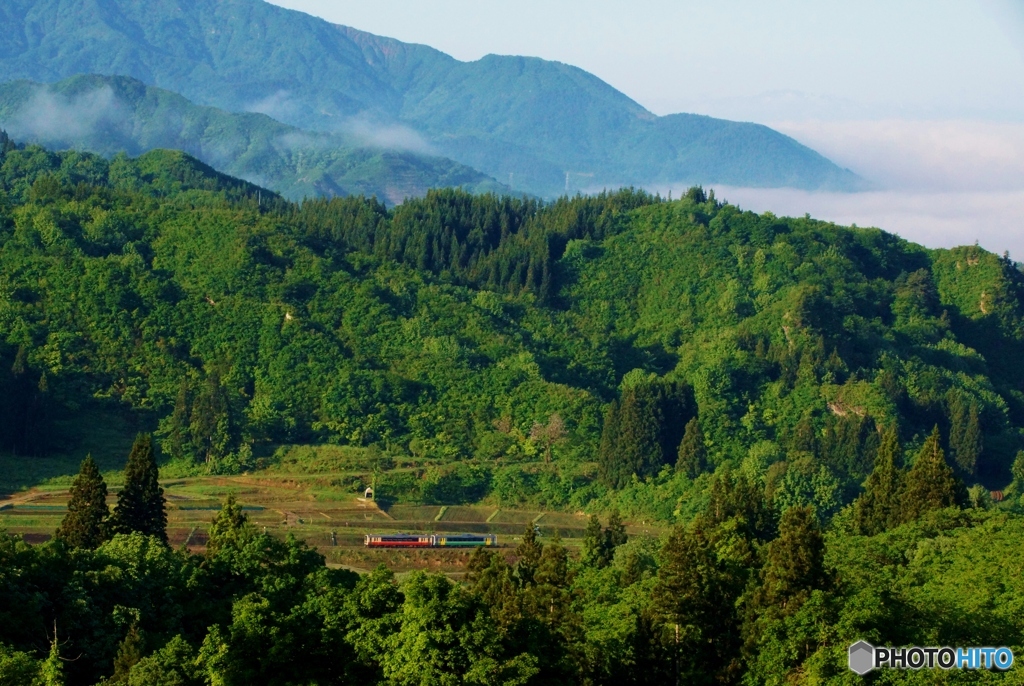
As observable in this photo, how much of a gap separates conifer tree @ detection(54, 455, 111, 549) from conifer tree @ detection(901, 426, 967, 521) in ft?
93.5

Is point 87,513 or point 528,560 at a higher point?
point 87,513

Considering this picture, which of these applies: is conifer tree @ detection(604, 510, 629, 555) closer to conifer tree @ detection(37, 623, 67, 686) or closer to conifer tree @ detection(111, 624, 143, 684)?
conifer tree @ detection(111, 624, 143, 684)

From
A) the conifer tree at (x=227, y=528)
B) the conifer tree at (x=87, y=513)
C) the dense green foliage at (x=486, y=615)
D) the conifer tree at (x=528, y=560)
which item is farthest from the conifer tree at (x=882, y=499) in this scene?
the conifer tree at (x=87, y=513)

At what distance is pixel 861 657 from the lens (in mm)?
36406

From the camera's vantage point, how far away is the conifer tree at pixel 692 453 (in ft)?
262

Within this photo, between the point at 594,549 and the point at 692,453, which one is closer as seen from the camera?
the point at 594,549

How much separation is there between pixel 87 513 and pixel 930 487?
3011cm

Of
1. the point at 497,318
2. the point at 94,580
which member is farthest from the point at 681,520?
the point at 94,580

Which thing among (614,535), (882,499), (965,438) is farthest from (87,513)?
(965,438)

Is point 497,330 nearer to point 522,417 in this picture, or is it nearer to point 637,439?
point 522,417

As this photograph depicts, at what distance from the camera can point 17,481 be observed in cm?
7112

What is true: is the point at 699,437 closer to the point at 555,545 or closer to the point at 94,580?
the point at 555,545

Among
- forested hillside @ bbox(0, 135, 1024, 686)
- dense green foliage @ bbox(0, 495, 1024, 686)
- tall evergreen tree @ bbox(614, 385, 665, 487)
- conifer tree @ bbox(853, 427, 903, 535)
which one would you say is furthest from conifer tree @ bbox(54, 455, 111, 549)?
tall evergreen tree @ bbox(614, 385, 665, 487)

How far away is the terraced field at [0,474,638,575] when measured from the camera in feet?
206
